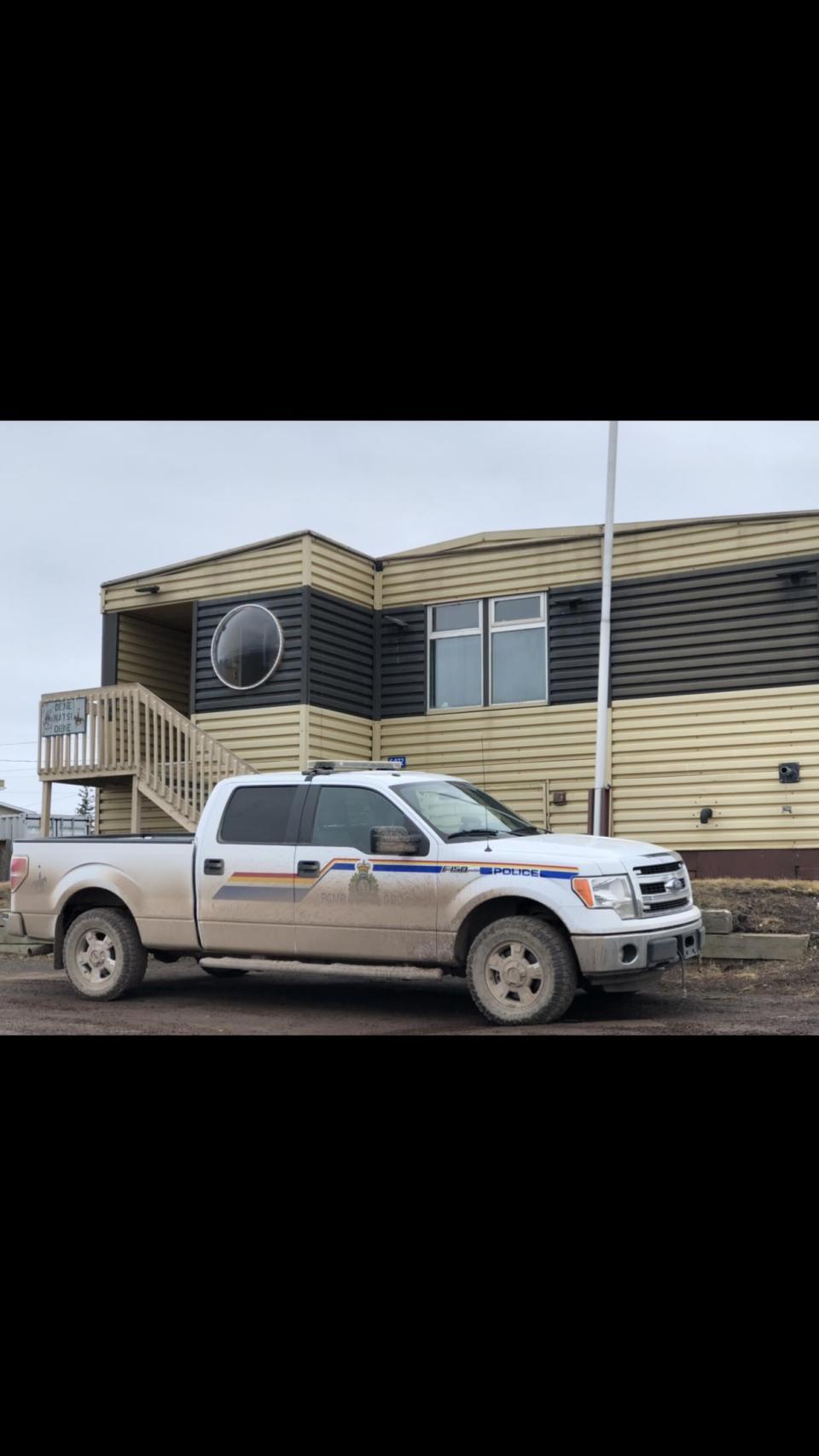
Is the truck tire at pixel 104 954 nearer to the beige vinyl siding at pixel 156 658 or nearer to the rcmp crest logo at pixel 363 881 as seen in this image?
the rcmp crest logo at pixel 363 881

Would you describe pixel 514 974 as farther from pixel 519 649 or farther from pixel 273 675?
pixel 273 675

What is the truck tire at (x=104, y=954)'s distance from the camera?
986cm

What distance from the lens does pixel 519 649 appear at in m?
16.5

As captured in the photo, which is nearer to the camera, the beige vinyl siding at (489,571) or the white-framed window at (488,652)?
the beige vinyl siding at (489,571)

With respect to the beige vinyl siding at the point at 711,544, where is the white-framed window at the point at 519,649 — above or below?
below

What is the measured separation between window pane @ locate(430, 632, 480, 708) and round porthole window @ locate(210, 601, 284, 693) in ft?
7.12

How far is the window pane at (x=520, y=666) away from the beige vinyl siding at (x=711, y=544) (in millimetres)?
1433

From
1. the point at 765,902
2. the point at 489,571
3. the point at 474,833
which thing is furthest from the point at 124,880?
the point at 489,571

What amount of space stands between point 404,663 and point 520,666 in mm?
1733


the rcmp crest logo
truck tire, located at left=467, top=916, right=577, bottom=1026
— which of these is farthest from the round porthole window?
truck tire, located at left=467, top=916, right=577, bottom=1026

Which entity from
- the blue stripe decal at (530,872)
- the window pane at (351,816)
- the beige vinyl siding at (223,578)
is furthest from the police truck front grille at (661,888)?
the beige vinyl siding at (223,578)

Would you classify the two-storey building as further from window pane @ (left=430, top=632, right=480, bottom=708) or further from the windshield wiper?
the windshield wiper

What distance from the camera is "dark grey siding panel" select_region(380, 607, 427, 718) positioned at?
17141mm
